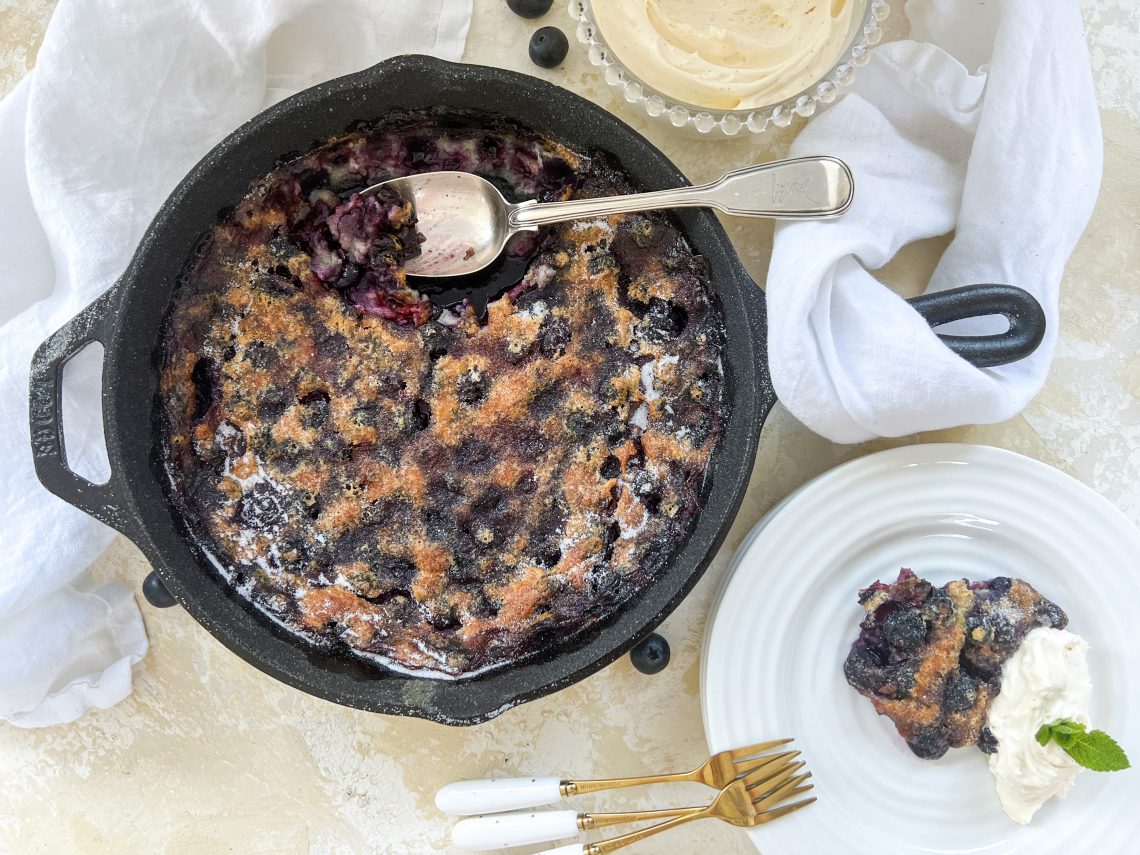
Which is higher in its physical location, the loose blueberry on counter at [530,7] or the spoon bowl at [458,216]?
the loose blueberry on counter at [530,7]

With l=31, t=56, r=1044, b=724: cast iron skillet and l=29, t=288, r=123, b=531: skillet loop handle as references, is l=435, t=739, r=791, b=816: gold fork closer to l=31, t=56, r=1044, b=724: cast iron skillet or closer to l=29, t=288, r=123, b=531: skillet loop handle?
l=31, t=56, r=1044, b=724: cast iron skillet

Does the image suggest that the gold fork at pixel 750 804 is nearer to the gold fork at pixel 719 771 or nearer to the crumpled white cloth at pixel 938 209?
the gold fork at pixel 719 771

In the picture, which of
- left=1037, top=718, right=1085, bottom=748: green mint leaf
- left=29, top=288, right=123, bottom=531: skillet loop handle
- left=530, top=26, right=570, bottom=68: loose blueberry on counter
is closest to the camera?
left=29, top=288, right=123, bottom=531: skillet loop handle

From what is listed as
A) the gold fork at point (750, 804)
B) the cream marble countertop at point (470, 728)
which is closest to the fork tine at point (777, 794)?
the gold fork at point (750, 804)

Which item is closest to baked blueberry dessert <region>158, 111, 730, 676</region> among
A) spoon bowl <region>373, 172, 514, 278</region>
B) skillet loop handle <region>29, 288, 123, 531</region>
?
spoon bowl <region>373, 172, 514, 278</region>

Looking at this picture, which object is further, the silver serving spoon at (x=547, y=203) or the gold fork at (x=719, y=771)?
the gold fork at (x=719, y=771)

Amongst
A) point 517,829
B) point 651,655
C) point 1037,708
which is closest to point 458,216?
point 651,655

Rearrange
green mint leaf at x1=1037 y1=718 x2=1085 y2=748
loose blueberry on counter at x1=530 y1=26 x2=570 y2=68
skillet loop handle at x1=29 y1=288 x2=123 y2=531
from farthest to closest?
1. loose blueberry on counter at x1=530 y1=26 x2=570 y2=68
2. green mint leaf at x1=1037 y1=718 x2=1085 y2=748
3. skillet loop handle at x1=29 y1=288 x2=123 y2=531
